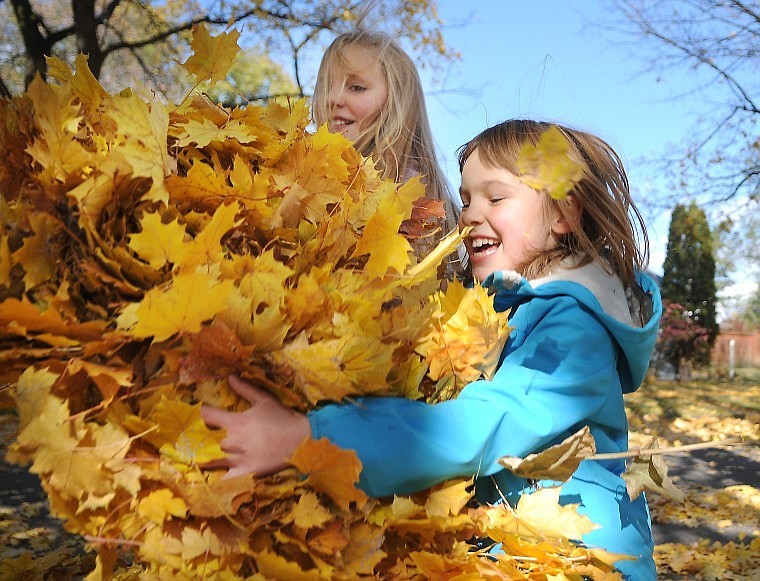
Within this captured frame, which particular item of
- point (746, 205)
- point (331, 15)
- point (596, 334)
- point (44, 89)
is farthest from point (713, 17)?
point (44, 89)

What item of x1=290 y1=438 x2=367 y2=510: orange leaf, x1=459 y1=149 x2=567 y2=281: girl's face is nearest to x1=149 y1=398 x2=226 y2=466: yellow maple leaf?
x1=290 y1=438 x2=367 y2=510: orange leaf

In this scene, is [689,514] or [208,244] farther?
[689,514]

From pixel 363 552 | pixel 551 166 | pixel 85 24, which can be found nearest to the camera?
pixel 363 552

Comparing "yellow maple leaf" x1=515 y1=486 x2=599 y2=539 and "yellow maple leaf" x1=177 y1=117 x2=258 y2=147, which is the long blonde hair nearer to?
"yellow maple leaf" x1=515 y1=486 x2=599 y2=539

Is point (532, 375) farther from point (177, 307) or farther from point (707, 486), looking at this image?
point (707, 486)

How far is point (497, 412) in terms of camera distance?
1144 millimetres

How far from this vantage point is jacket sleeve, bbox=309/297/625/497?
1030mm

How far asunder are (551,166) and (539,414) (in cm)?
55

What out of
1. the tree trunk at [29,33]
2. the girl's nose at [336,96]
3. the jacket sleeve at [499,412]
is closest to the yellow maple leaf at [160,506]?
the jacket sleeve at [499,412]

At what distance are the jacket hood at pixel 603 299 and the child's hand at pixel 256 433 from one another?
26.3 inches

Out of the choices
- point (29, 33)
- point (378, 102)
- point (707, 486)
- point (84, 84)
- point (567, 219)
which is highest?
point (29, 33)

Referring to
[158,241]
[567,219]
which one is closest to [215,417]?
[158,241]

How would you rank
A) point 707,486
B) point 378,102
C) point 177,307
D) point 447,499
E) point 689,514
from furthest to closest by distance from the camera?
point 707,486, point 689,514, point 378,102, point 447,499, point 177,307

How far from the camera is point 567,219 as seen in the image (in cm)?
167
